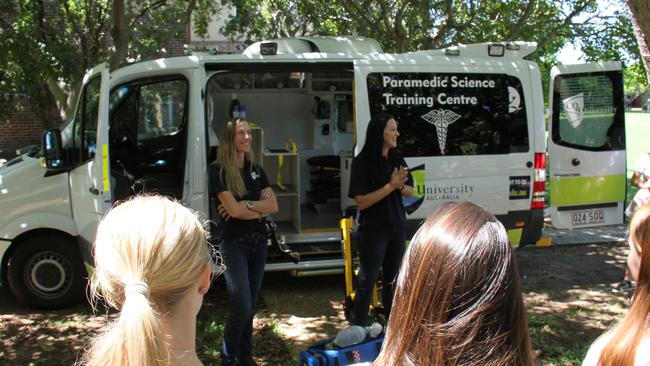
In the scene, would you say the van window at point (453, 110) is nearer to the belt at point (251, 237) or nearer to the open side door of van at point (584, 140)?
the open side door of van at point (584, 140)

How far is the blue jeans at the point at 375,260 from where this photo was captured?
4.20m

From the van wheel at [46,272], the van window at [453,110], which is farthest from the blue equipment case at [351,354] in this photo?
the van wheel at [46,272]

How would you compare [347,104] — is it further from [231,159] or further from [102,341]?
[102,341]

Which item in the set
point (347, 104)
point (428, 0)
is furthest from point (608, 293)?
point (428, 0)

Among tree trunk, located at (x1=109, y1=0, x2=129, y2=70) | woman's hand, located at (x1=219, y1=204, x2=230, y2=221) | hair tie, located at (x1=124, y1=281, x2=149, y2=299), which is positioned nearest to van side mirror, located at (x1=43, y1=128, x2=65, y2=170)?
woman's hand, located at (x1=219, y1=204, x2=230, y2=221)

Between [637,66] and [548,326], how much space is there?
21.5 ft

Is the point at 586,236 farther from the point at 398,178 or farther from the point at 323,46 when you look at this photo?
the point at 398,178

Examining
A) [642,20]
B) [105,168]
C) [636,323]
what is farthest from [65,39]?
[636,323]

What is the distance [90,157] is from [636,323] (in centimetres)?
446

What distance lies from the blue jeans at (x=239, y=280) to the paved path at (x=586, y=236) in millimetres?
5305

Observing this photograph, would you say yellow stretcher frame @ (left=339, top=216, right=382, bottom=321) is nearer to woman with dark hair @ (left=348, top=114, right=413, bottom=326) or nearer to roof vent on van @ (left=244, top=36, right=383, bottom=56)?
woman with dark hair @ (left=348, top=114, right=413, bottom=326)

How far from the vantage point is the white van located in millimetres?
5113

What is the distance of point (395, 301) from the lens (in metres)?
1.37

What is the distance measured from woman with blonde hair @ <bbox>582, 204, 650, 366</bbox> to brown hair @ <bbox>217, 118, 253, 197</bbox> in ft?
8.23
